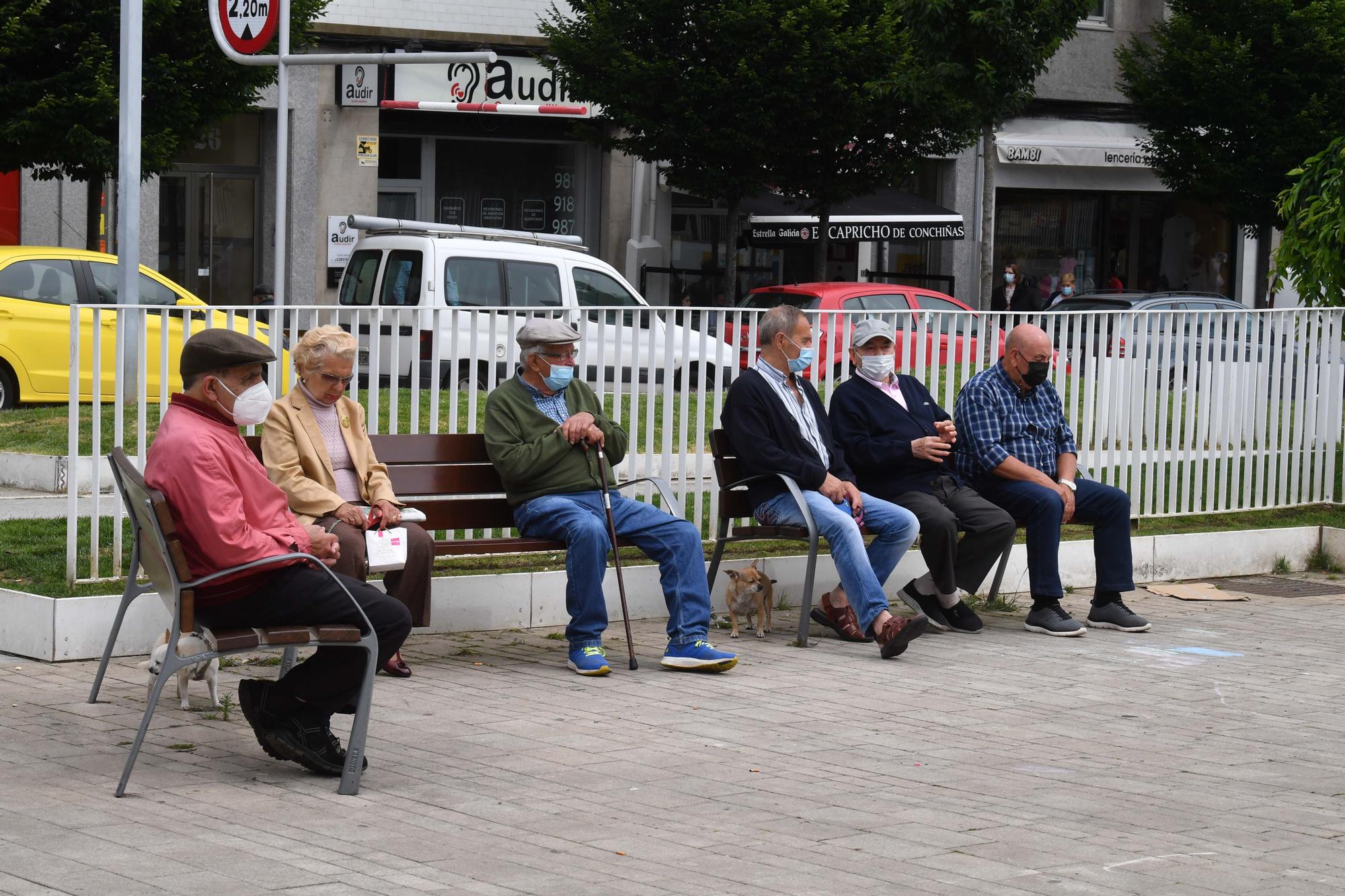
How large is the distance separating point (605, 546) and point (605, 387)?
1617mm

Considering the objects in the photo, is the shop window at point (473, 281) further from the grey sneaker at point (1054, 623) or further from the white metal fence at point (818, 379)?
the grey sneaker at point (1054, 623)

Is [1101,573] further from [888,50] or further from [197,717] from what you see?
[888,50]

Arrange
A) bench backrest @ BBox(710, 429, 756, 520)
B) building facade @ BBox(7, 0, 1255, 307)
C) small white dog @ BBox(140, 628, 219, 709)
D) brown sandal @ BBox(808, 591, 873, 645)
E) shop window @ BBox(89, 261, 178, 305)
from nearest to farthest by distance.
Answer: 1. small white dog @ BBox(140, 628, 219, 709)
2. brown sandal @ BBox(808, 591, 873, 645)
3. bench backrest @ BBox(710, 429, 756, 520)
4. shop window @ BBox(89, 261, 178, 305)
5. building facade @ BBox(7, 0, 1255, 307)

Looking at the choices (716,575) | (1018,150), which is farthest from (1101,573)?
(1018,150)

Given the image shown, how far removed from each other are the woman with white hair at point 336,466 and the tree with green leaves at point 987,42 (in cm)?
1662

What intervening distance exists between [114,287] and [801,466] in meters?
9.87

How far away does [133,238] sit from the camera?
12070mm

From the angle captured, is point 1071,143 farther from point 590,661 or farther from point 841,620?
point 590,661

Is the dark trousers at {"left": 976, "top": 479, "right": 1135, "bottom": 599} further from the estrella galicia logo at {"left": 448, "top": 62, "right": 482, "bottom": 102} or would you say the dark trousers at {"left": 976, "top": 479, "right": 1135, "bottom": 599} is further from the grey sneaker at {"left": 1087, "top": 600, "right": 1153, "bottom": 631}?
the estrella galicia logo at {"left": 448, "top": 62, "right": 482, "bottom": 102}

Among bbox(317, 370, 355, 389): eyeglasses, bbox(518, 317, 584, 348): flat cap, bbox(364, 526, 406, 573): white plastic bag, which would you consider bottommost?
bbox(364, 526, 406, 573): white plastic bag

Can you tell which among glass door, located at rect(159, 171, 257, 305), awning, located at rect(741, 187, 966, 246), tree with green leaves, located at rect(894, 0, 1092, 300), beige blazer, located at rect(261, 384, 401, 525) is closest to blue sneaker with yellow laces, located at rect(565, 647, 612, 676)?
beige blazer, located at rect(261, 384, 401, 525)

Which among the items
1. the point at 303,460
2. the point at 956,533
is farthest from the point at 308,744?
the point at 956,533

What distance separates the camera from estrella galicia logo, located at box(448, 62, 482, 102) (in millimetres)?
27219

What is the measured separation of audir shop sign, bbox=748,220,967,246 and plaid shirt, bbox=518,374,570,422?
1988 cm
